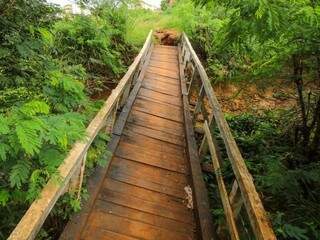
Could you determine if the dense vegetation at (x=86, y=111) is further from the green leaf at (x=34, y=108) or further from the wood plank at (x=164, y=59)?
the wood plank at (x=164, y=59)

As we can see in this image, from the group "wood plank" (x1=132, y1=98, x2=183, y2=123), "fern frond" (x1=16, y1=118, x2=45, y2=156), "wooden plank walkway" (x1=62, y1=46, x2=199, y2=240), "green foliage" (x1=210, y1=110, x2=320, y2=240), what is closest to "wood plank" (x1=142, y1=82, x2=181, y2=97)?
"wood plank" (x1=132, y1=98, x2=183, y2=123)

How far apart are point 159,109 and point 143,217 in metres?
4.17

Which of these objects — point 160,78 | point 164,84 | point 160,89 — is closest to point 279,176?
point 160,89

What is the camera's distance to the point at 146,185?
4969mm

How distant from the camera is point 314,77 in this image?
5852 mm

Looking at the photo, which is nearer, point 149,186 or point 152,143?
point 149,186

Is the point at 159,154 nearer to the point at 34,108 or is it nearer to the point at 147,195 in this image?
the point at 147,195

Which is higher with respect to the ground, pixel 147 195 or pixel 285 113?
pixel 285 113

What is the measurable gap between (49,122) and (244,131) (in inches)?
270

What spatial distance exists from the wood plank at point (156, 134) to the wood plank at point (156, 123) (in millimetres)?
136

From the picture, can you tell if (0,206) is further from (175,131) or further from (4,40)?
(175,131)

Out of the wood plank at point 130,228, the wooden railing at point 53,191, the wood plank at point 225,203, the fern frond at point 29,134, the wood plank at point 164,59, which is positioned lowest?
the wood plank at point 164,59

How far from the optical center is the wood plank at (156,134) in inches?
260

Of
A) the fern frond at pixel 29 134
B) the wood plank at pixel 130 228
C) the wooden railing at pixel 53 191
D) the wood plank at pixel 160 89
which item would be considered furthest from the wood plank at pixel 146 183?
the wood plank at pixel 160 89
